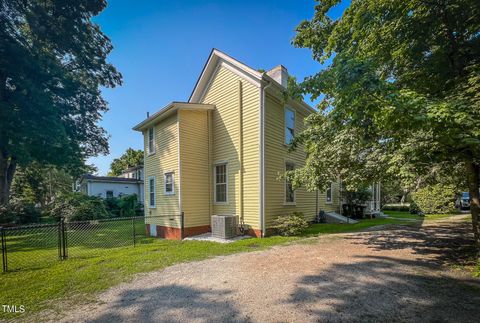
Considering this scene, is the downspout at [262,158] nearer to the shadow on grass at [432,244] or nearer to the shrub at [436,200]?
the shadow on grass at [432,244]

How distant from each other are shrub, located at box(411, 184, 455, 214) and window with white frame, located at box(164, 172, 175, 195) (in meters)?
17.0

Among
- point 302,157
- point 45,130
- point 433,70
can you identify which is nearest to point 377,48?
point 433,70

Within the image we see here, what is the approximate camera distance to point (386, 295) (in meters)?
3.90

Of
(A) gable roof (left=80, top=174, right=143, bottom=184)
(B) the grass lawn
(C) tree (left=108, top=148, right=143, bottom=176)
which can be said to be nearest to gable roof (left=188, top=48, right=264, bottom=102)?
(B) the grass lawn

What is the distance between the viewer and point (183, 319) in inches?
130

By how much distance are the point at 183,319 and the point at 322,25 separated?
32.0 feet

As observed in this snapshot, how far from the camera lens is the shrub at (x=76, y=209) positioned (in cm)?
1573

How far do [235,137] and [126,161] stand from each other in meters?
49.0

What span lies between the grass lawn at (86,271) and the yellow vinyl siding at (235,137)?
1939 mm

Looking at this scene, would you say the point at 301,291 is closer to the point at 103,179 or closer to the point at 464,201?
the point at 464,201

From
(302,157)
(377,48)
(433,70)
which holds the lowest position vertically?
(302,157)

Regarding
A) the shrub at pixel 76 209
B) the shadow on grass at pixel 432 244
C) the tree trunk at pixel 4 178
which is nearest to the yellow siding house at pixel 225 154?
the shadow on grass at pixel 432 244

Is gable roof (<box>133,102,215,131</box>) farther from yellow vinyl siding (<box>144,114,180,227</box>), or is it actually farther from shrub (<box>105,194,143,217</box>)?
shrub (<box>105,194,143,217</box>)

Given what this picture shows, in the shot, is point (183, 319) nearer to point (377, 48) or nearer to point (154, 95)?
point (377, 48)
